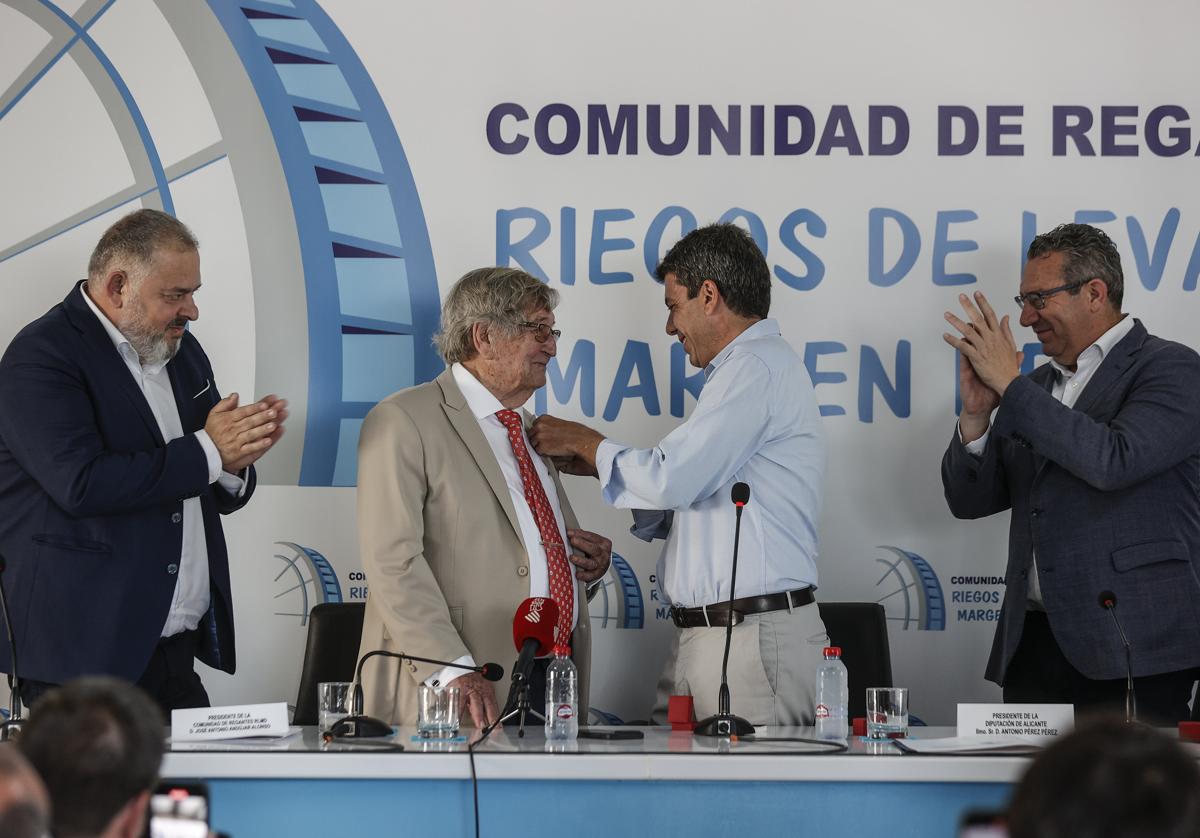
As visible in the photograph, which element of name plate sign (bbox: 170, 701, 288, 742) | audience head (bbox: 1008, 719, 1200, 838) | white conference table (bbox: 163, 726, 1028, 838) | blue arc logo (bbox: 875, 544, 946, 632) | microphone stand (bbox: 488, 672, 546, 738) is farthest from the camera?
blue arc logo (bbox: 875, 544, 946, 632)

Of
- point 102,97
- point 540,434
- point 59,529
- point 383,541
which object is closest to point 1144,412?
point 540,434

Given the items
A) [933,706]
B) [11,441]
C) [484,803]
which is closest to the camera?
[484,803]

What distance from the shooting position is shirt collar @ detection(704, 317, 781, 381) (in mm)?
3199

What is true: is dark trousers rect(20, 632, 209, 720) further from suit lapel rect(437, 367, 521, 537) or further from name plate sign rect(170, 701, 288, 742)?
suit lapel rect(437, 367, 521, 537)

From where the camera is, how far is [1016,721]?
8.51 ft

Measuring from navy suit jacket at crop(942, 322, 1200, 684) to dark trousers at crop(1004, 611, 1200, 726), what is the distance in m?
0.06

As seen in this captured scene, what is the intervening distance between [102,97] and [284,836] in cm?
268

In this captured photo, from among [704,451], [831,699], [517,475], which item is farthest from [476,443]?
[831,699]

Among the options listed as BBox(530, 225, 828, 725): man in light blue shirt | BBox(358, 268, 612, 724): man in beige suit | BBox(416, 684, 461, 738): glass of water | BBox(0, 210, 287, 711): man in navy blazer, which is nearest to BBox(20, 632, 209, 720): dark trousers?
A: BBox(0, 210, 287, 711): man in navy blazer

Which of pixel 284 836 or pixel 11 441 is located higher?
pixel 11 441

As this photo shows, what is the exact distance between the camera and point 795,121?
3.99m

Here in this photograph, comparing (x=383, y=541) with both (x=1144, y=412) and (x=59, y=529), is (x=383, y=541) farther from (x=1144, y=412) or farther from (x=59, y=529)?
(x=1144, y=412)

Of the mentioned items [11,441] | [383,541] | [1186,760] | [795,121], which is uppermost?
[795,121]

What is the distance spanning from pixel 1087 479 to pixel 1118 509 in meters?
0.18
